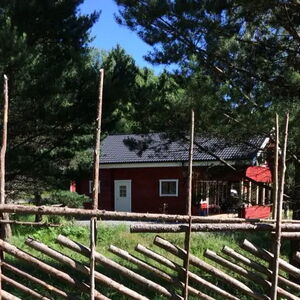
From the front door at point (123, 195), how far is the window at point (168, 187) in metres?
1.74

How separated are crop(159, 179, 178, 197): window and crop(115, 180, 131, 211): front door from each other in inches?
68.6

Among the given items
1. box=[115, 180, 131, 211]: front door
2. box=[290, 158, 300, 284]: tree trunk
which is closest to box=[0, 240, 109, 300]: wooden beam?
box=[290, 158, 300, 284]: tree trunk

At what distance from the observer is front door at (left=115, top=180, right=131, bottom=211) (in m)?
23.3

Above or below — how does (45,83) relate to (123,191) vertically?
above

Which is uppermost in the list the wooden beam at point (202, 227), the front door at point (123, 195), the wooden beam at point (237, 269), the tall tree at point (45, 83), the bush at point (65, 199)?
the tall tree at point (45, 83)

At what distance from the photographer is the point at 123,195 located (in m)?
23.5

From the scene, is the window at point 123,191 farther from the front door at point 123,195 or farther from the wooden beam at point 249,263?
the wooden beam at point 249,263

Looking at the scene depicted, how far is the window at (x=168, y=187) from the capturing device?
2208 centimetres

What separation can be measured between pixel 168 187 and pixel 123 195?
246 cm

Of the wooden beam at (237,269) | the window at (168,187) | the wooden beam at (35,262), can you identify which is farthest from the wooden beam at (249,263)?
the window at (168,187)

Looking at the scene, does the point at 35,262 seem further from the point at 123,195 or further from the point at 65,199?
the point at 123,195

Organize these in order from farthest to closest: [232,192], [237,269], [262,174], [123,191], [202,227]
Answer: [123,191] → [262,174] → [232,192] → [237,269] → [202,227]

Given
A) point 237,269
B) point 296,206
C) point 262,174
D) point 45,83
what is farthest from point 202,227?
point 262,174

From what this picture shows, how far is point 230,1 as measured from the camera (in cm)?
702
